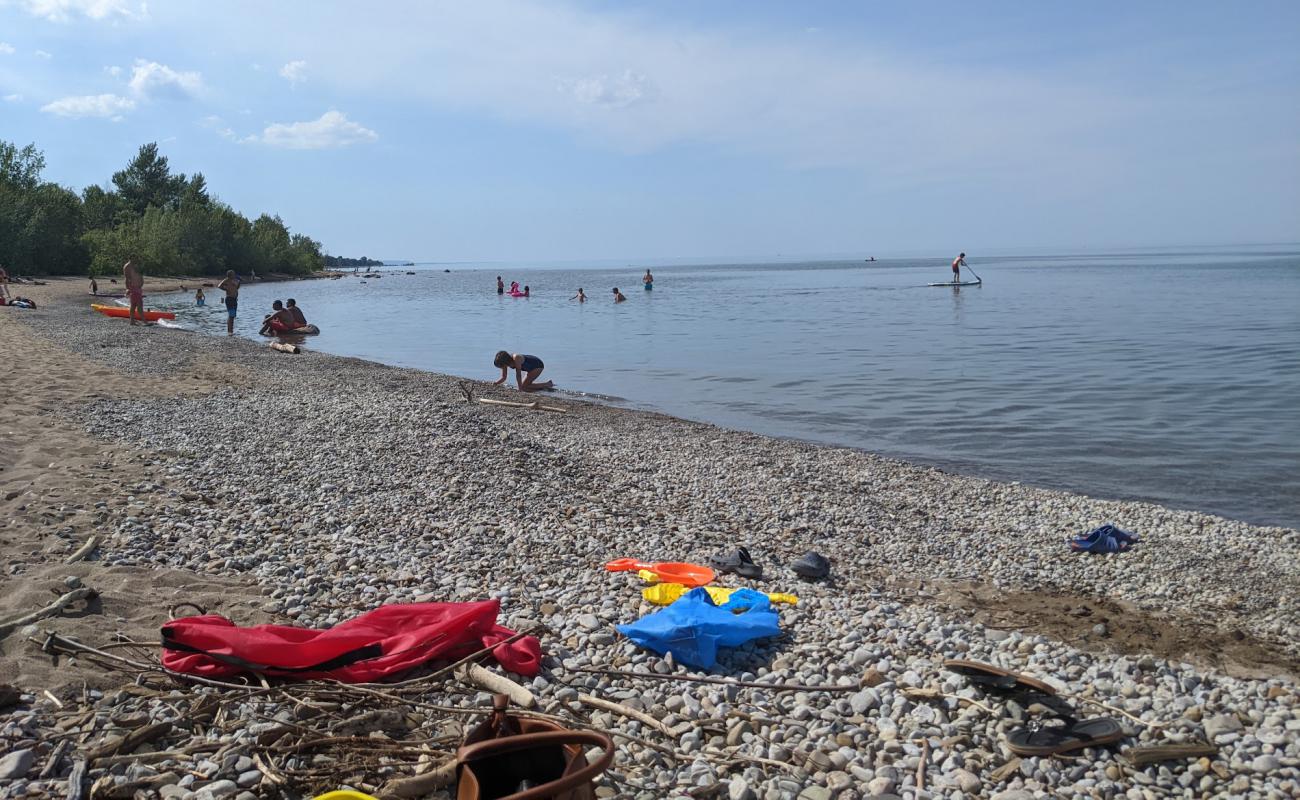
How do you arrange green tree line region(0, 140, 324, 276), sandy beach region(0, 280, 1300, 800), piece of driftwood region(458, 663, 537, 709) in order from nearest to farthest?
sandy beach region(0, 280, 1300, 800), piece of driftwood region(458, 663, 537, 709), green tree line region(0, 140, 324, 276)

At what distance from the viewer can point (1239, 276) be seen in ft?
238

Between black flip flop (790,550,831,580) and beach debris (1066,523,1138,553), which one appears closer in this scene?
black flip flop (790,550,831,580)

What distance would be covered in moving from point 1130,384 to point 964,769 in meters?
19.7

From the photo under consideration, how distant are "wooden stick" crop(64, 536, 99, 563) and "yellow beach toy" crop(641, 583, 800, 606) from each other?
4283 millimetres

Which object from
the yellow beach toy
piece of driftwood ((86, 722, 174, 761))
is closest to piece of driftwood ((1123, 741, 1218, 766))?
the yellow beach toy

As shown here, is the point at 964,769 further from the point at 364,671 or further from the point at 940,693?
the point at 364,671

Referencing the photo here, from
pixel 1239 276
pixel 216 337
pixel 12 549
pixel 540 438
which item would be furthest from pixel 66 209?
pixel 1239 276

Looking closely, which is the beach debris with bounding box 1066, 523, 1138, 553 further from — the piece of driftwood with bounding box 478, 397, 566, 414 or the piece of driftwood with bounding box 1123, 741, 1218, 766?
the piece of driftwood with bounding box 478, 397, 566, 414

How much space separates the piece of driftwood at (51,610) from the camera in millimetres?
5047

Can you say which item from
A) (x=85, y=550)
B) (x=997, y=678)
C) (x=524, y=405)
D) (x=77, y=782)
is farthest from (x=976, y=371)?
(x=77, y=782)

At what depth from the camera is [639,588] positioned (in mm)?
6863

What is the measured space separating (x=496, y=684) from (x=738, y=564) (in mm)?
3301

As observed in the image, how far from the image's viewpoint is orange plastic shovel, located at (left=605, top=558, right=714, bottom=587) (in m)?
7.12

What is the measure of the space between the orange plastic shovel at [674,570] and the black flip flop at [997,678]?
2.44 metres
